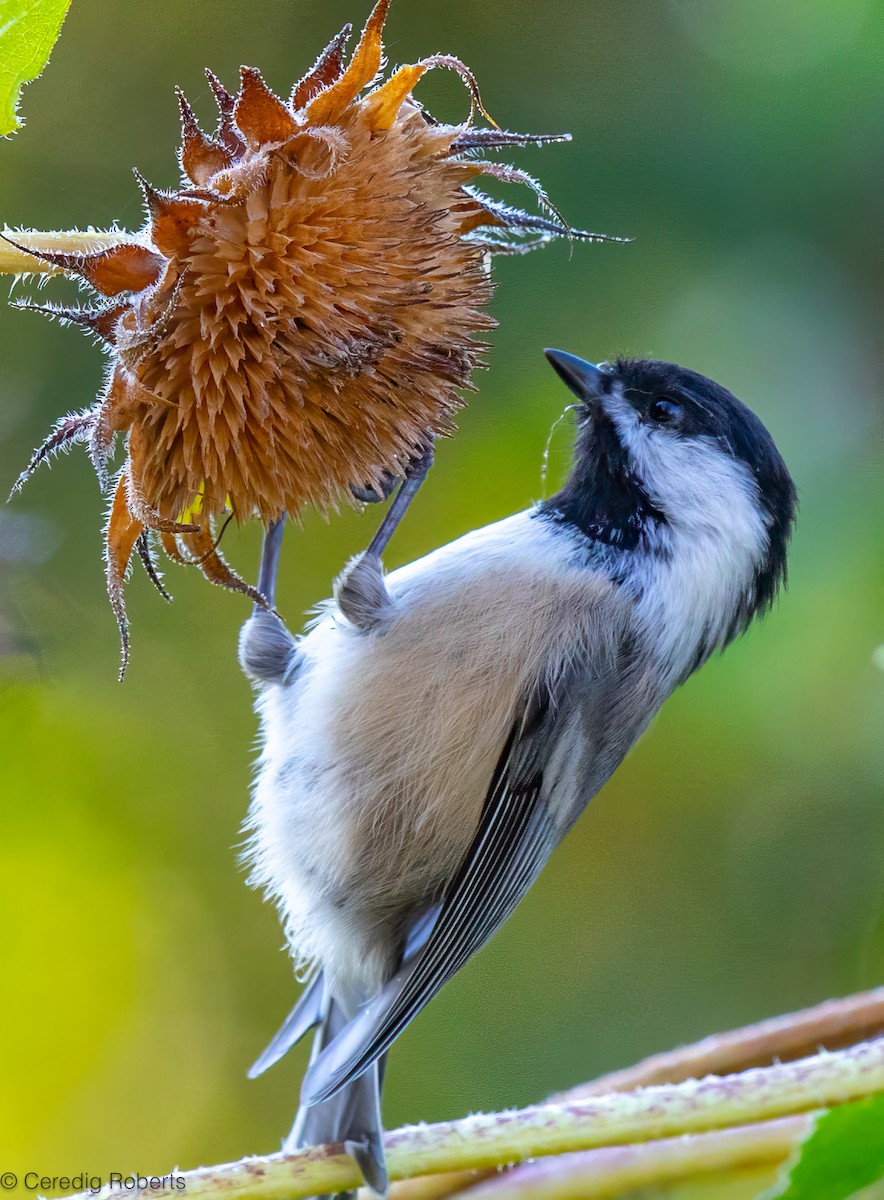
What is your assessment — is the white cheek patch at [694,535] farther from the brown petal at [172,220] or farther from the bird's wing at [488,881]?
the brown petal at [172,220]

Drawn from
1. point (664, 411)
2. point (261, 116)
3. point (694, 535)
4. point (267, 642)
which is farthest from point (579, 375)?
point (261, 116)

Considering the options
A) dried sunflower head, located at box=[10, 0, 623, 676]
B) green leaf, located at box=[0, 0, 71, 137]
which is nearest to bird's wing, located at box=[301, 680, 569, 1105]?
dried sunflower head, located at box=[10, 0, 623, 676]

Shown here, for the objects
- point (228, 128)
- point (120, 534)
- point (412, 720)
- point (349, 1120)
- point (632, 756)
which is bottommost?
point (349, 1120)

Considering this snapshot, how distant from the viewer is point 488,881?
1029 millimetres

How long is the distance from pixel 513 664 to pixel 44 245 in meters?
0.61

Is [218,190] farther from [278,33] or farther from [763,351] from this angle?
[763,351]

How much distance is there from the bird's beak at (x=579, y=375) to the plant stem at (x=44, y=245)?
0.54 metres

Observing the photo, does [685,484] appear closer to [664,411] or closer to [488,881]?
[664,411]

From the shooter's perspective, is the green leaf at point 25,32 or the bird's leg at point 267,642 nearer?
the green leaf at point 25,32

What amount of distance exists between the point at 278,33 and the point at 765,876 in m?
1.22

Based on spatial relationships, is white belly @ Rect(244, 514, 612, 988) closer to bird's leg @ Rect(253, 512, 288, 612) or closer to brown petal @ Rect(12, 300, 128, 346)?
bird's leg @ Rect(253, 512, 288, 612)

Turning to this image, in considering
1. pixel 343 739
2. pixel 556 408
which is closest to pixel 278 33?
pixel 556 408

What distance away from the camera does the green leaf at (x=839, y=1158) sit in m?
0.61

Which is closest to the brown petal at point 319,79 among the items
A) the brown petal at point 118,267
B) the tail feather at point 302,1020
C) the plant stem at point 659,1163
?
the brown petal at point 118,267
